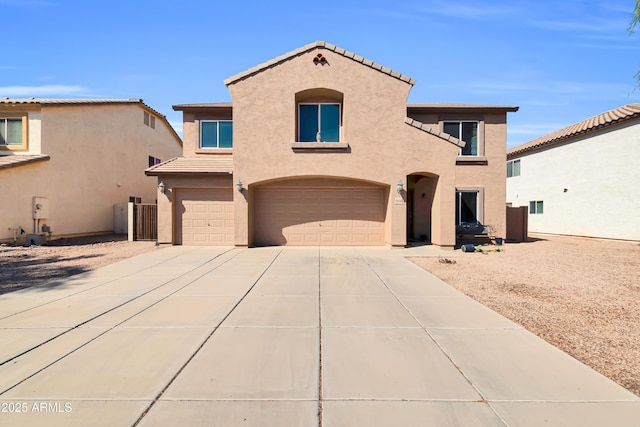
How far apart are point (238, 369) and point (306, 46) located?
13747 millimetres

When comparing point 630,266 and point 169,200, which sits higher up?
point 169,200

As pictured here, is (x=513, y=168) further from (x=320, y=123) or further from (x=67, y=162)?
(x=67, y=162)

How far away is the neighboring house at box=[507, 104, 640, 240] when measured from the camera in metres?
18.0

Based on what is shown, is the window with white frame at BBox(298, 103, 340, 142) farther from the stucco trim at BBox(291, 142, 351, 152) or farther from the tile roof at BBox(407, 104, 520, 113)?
the tile roof at BBox(407, 104, 520, 113)

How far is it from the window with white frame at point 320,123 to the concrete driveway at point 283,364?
9226 mm

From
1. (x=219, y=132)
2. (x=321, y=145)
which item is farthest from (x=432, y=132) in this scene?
(x=219, y=132)

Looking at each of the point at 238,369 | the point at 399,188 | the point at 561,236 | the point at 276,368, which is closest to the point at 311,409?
the point at 276,368

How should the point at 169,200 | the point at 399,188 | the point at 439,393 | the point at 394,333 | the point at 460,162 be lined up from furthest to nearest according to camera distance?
the point at 460,162 < the point at 169,200 < the point at 399,188 < the point at 394,333 < the point at 439,393

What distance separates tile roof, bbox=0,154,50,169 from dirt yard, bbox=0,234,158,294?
369 cm

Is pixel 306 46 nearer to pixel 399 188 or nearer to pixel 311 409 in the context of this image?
pixel 399 188

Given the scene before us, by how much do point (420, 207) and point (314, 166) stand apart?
649cm

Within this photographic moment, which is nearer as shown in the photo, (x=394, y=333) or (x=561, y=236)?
(x=394, y=333)

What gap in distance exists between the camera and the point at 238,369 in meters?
3.95

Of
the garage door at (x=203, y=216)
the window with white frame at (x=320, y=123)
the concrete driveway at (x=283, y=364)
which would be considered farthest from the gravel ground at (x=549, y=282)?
the window with white frame at (x=320, y=123)
